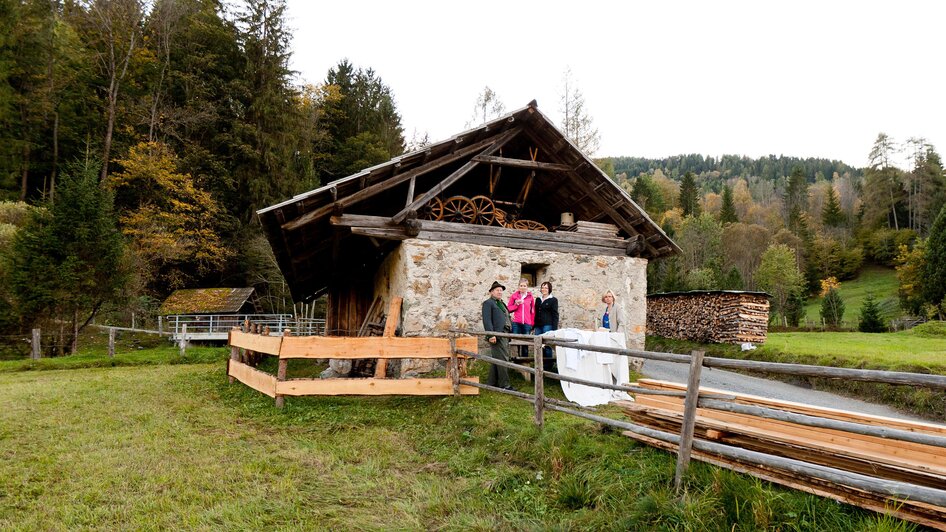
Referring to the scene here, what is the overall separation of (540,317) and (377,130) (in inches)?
1082

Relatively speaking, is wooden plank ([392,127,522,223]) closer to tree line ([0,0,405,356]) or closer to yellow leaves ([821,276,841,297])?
tree line ([0,0,405,356])

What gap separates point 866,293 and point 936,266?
497 cm

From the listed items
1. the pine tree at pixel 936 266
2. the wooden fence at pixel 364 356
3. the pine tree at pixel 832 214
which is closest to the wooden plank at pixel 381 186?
the wooden fence at pixel 364 356

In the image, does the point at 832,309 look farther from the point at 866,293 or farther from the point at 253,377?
the point at 253,377

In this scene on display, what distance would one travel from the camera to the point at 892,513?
2.39 meters

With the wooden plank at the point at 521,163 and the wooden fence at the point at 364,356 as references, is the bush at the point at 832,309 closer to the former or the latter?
the wooden plank at the point at 521,163

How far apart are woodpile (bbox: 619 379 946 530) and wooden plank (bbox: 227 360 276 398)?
5.23 meters

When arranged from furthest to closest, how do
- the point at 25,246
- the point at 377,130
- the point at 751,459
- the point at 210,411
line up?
the point at 377,130 → the point at 25,246 → the point at 210,411 → the point at 751,459

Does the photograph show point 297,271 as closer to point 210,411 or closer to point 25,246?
point 210,411

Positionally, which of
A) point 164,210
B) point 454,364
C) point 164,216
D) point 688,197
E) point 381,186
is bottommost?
point 454,364

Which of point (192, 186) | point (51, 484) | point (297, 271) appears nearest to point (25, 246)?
point (192, 186)

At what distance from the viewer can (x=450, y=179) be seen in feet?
28.1

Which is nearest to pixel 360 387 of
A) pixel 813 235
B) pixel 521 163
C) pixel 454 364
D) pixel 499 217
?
pixel 454 364

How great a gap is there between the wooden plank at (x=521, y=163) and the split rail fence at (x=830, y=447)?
579 centimetres
